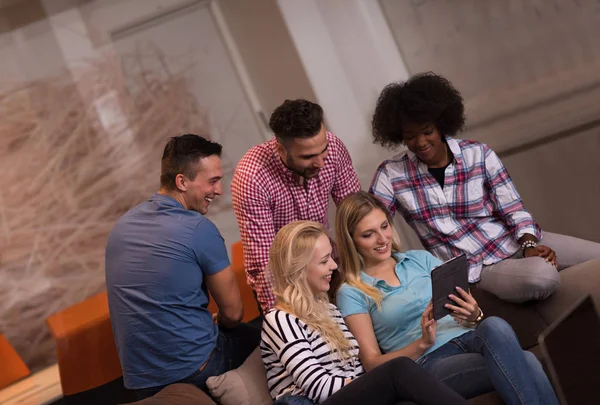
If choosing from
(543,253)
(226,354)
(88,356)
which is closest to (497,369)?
(543,253)

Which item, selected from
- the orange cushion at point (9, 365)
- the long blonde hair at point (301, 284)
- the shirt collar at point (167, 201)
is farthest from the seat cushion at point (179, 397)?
the orange cushion at point (9, 365)

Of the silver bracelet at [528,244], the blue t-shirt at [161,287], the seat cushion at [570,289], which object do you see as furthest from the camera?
the silver bracelet at [528,244]

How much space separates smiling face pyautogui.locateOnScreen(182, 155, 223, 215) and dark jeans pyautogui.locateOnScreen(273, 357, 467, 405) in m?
0.91

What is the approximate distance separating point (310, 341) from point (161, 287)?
0.58m

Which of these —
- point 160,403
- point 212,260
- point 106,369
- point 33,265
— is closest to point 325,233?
point 212,260

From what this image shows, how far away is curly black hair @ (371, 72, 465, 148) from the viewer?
3359 millimetres

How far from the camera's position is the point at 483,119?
4656 mm

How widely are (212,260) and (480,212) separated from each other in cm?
123

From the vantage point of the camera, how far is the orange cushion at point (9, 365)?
14.1 ft

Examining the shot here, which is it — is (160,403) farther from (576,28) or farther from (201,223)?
(576,28)

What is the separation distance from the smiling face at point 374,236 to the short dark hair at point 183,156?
0.62 m

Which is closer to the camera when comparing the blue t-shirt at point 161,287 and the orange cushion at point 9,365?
the blue t-shirt at point 161,287

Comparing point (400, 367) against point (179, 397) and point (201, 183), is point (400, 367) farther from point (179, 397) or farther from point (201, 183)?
point (201, 183)

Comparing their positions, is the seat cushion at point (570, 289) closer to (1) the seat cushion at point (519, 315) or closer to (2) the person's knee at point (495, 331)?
(1) the seat cushion at point (519, 315)
